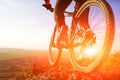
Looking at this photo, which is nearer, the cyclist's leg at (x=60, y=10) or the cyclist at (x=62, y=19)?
the cyclist at (x=62, y=19)

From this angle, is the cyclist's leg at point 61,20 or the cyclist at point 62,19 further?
the cyclist's leg at point 61,20

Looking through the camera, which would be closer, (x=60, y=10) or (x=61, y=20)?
(x=60, y=10)

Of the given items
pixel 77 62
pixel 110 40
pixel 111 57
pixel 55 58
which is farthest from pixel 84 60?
pixel 111 57

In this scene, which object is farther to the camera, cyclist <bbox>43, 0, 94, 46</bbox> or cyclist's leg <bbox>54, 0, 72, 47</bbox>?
cyclist's leg <bbox>54, 0, 72, 47</bbox>

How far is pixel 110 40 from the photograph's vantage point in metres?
5.93

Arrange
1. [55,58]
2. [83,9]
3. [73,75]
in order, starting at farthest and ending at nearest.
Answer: [55,58] → [73,75] → [83,9]

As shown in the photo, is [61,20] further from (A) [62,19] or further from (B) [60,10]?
(B) [60,10]

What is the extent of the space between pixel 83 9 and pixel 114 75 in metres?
3.25

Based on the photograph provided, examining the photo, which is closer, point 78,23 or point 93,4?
point 93,4

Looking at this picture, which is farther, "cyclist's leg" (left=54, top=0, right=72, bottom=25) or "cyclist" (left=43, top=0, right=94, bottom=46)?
"cyclist's leg" (left=54, top=0, right=72, bottom=25)

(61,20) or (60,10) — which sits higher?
(60,10)

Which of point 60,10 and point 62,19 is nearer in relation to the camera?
point 60,10

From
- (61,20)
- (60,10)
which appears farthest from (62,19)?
(60,10)

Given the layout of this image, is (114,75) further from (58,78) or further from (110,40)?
(110,40)
